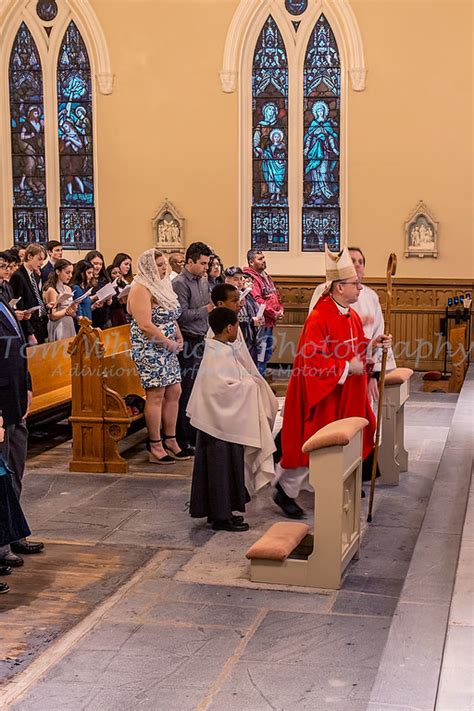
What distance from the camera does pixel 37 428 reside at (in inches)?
360

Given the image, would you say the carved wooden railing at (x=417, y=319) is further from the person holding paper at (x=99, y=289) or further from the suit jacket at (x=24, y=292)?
the suit jacket at (x=24, y=292)

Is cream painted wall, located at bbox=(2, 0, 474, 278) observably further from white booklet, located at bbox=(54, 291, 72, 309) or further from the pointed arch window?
white booklet, located at bbox=(54, 291, 72, 309)

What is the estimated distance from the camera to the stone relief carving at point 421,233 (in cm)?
1315

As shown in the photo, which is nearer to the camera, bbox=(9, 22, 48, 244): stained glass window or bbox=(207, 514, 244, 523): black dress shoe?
bbox=(207, 514, 244, 523): black dress shoe

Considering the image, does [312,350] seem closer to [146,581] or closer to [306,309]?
[146,581]

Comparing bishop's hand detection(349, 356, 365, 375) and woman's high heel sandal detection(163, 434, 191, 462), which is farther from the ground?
bishop's hand detection(349, 356, 365, 375)

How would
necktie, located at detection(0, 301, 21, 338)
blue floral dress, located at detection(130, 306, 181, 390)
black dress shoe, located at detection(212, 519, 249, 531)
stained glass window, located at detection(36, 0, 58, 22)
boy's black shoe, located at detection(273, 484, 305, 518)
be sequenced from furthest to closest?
stained glass window, located at detection(36, 0, 58, 22) < blue floral dress, located at detection(130, 306, 181, 390) < boy's black shoe, located at detection(273, 484, 305, 518) < black dress shoe, located at detection(212, 519, 249, 531) < necktie, located at detection(0, 301, 21, 338)

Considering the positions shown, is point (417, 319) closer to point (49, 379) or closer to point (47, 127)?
point (47, 127)

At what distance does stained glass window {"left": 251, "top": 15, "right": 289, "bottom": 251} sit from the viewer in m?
13.8

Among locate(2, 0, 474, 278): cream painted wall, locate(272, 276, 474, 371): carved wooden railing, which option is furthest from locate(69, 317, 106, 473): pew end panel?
locate(2, 0, 474, 278): cream painted wall

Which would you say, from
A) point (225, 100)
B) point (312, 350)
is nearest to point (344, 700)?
point (312, 350)

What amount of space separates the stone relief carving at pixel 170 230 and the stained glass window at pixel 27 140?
193 cm

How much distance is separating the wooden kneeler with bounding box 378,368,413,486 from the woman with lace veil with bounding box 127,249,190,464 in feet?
5.31

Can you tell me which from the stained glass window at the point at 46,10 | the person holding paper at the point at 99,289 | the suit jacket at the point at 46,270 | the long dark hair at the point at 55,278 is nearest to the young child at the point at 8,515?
the long dark hair at the point at 55,278
